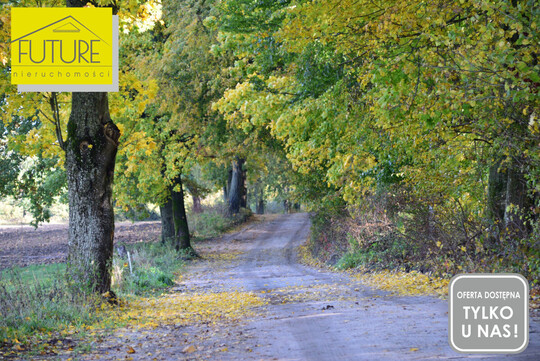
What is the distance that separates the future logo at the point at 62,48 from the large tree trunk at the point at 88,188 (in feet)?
1.90

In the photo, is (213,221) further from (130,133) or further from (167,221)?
(130,133)

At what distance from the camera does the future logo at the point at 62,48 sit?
39.2ft

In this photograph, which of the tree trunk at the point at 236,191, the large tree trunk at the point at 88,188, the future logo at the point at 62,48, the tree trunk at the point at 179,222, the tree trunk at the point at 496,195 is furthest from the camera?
the tree trunk at the point at 236,191

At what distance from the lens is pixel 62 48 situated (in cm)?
1211

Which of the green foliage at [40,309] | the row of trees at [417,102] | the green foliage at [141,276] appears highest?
the row of trees at [417,102]

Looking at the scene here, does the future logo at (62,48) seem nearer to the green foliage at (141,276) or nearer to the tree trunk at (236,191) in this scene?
the green foliage at (141,276)

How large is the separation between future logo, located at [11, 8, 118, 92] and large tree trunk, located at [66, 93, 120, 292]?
0.58 metres

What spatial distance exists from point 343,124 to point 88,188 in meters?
6.34

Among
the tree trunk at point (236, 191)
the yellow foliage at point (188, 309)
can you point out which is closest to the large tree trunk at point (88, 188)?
the yellow foliage at point (188, 309)

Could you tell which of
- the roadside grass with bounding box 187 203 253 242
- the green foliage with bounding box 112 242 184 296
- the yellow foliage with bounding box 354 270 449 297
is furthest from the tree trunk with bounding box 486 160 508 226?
the roadside grass with bounding box 187 203 253 242

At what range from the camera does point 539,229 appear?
9.20 m

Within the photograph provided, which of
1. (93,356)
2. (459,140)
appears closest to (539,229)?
(459,140)

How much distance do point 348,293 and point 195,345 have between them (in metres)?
5.00

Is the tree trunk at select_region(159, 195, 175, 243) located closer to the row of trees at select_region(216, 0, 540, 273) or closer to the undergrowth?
the undergrowth
